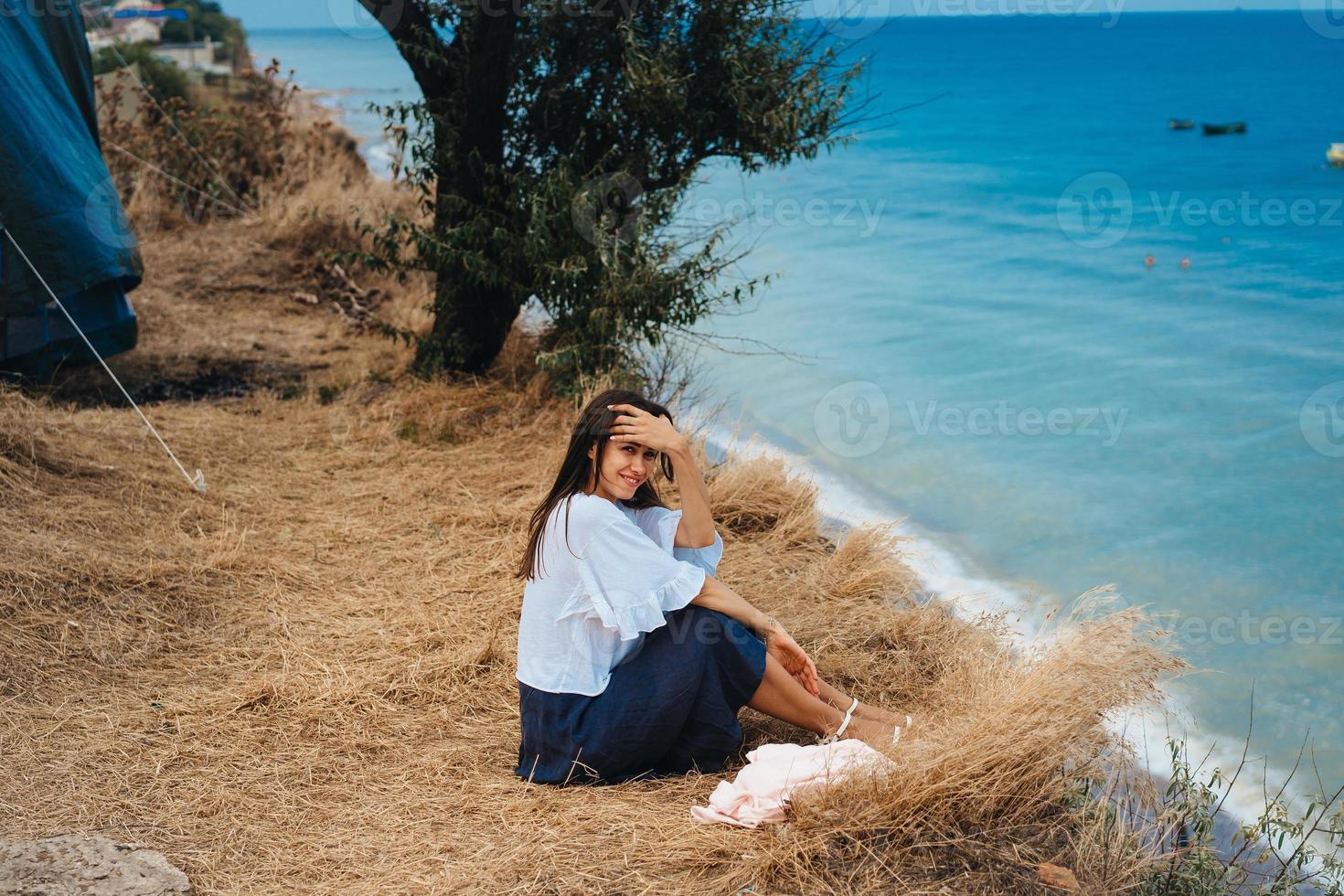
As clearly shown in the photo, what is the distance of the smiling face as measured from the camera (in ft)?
11.5

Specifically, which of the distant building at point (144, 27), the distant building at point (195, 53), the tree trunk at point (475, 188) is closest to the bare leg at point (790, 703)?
the tree trunk at point (475, 188)

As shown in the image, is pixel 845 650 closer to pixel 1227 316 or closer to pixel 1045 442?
pixel 1045 442

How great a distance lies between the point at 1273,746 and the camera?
5551 millimetres

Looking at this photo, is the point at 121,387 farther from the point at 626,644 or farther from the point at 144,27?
the point at 144,27

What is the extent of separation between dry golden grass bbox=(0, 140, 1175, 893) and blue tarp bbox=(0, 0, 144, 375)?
1.35 feet

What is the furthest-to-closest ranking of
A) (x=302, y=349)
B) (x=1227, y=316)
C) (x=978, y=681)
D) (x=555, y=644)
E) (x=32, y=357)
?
(x=1227, y=316) → (x=302, y=349) → (x=32, y=357) → (x=978, y=681) → (x=555, y=644)

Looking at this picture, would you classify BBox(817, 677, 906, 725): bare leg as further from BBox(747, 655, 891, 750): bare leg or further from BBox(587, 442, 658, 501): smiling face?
BBox(587, 442, 658, 501): smiling face

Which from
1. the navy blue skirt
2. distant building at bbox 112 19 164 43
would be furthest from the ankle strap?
distant building at bbox 112 19 164 43

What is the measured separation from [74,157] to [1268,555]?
8.31 metres

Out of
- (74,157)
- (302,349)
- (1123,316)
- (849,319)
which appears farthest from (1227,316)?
(74,157)

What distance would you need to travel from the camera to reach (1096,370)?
458 inches

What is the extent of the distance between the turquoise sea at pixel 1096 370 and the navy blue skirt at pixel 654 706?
10.7 feet

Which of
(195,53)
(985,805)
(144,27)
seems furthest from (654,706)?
(144,27)

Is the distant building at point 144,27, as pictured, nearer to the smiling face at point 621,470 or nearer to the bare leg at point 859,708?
the smiling face at point 621,470
